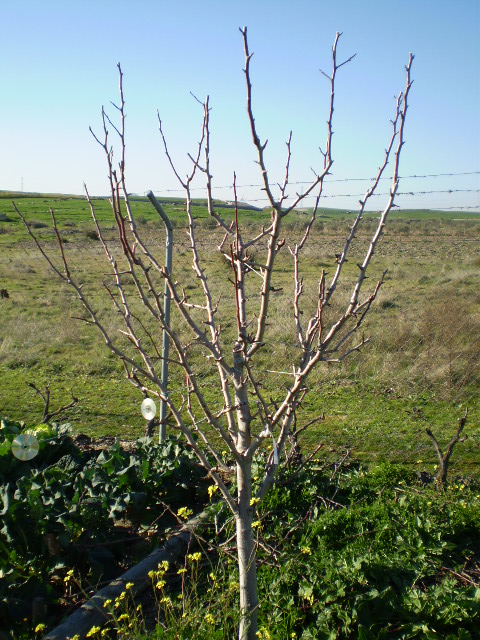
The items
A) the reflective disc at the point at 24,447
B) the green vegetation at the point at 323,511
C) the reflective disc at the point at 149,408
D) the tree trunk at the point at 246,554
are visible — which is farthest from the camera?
the reflective disc at the point at 24,447

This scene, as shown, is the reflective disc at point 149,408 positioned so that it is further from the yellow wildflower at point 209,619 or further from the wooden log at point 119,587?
the yellow wildflower at point 209,619

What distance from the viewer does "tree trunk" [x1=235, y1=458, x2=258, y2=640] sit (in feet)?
7.14

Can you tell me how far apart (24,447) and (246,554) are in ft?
6.32

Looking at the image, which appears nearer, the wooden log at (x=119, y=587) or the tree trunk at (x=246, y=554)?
the tree trunk at (x=246, y=554)

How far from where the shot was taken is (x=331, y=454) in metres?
4.93

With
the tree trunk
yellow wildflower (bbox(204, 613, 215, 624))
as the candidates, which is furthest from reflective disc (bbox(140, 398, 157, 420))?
yellow wildflower (bbox(204, 613, 215, 624))

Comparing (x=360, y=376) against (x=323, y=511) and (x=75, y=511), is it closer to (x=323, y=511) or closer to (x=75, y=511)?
(x=323, y=511)

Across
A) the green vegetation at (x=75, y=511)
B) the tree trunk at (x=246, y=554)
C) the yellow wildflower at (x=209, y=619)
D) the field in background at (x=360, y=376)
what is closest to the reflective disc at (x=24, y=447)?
the green vegetation at (x=75, y=511)

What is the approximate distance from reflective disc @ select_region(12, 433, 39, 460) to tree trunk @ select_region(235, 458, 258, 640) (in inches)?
72.1

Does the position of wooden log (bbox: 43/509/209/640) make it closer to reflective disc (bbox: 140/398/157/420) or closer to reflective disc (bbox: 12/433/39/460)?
reflective disc (bbox: 140/398/157/420)

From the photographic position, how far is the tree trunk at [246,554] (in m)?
2.18

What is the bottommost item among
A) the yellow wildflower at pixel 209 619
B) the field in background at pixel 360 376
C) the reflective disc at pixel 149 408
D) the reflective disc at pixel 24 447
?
the field in background at pixel 360 376

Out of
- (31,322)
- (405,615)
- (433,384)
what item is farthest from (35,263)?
(405,615)

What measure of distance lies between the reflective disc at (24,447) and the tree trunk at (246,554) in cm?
Answer: 183
